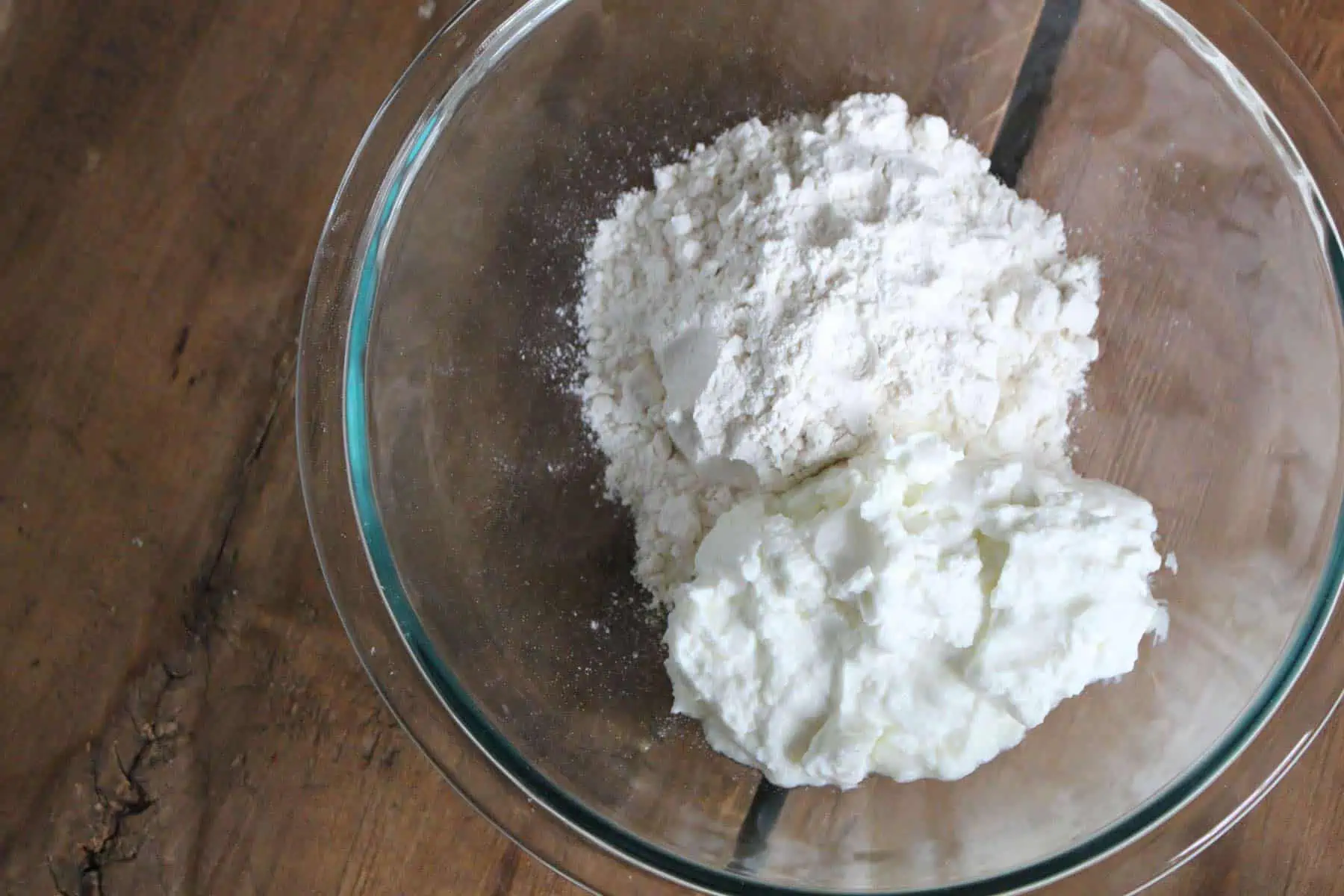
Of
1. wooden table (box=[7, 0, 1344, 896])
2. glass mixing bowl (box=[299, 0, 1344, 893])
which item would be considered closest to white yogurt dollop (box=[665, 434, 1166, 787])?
glass mixing bowl (box=[299, 0, 1344, 893])

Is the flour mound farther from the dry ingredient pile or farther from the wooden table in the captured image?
the wooden table

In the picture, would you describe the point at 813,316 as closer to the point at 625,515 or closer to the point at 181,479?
the point at 625,515

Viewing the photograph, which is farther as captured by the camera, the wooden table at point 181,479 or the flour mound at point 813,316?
the wooden table at point 181,479

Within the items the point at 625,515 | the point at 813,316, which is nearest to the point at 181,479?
the point at 625,515

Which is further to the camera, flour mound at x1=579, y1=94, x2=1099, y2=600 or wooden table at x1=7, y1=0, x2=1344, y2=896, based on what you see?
wooden table at x1=7, y1=0, x2=1344, y2=896

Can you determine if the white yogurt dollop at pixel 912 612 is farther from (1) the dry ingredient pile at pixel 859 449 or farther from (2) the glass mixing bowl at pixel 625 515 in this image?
(2) the glass mixing bowl at pixel 625 515

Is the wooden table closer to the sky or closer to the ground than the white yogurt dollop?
closer to the sky

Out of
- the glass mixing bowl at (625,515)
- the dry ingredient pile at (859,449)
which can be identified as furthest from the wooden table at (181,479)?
the dry ingredient pile at (859,449)

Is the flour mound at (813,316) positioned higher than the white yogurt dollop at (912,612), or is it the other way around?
the flour mound at (813,316)

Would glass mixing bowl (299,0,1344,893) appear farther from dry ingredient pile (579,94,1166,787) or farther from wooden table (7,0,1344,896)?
wooden table (7,0,1344,896)
